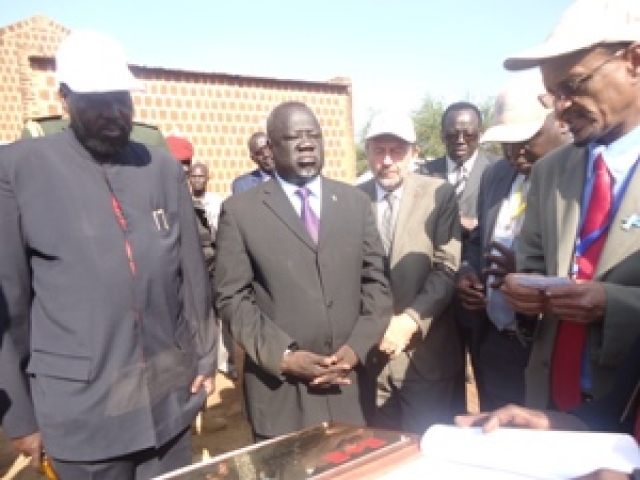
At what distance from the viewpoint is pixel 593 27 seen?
5.65 feet

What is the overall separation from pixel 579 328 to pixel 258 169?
4.51m

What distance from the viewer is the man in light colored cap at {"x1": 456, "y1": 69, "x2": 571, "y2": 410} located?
8.89 ft

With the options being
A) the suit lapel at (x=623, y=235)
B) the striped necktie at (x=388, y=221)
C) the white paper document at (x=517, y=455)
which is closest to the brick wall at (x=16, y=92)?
the striped necktie at (x=388, y=221)

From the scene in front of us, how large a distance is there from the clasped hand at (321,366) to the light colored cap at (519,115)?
3.94ft

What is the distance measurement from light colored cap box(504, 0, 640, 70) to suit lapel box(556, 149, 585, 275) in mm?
408

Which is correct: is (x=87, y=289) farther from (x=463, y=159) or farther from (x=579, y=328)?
(x=463, y=159)

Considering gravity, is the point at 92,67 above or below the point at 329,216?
above

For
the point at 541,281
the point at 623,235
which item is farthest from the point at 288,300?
the point at 623,235

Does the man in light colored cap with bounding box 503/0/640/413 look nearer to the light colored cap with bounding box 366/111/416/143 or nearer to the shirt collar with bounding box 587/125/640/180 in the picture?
the shirt collar with bounding box 587/125/640/180

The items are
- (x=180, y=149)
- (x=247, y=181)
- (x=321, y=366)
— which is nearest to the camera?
(x=321, y=366)

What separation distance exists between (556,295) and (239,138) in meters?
8.43

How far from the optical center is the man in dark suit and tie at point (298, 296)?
2.49 m

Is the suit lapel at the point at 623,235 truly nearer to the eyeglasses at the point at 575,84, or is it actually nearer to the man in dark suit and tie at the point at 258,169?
the eyeglasses at the point at 575,84

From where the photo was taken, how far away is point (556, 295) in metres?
1.72
